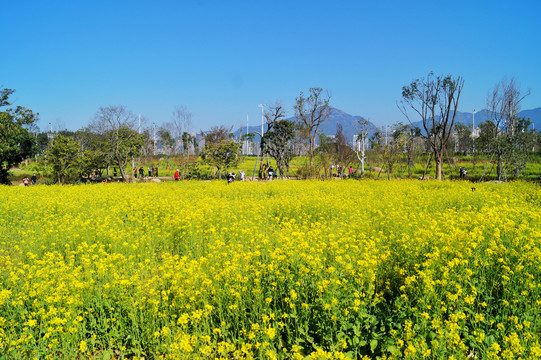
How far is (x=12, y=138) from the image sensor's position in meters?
26.0

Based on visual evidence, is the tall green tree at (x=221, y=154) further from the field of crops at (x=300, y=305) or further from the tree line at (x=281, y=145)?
the field of crops at (x=300, y=305)

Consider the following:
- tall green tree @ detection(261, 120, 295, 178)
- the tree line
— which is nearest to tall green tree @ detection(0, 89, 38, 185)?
the tree line

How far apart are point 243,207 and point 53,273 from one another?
20.1 ft

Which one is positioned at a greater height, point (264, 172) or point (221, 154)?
point (221, 154)

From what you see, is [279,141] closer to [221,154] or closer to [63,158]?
[221,154]

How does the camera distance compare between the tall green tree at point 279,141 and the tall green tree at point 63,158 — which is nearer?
the tall green tree at point 63,158

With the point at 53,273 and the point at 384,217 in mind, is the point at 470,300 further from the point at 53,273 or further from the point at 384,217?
the point at 53,273

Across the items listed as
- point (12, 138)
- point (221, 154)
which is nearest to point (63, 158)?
point (12, 138)

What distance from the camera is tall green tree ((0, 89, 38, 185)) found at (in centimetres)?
2564

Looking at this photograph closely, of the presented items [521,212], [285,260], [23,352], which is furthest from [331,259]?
[521,212]

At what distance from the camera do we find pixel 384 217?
854 centimetres

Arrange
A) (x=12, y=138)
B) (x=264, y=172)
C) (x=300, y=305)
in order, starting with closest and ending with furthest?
Answer: (x=300, y=305)
(x=12, y=138)
(x=264, y=172)

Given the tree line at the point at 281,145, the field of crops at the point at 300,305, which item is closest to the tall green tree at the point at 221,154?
the tree line at the point at 281,145

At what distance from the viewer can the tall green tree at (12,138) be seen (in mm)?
25641
